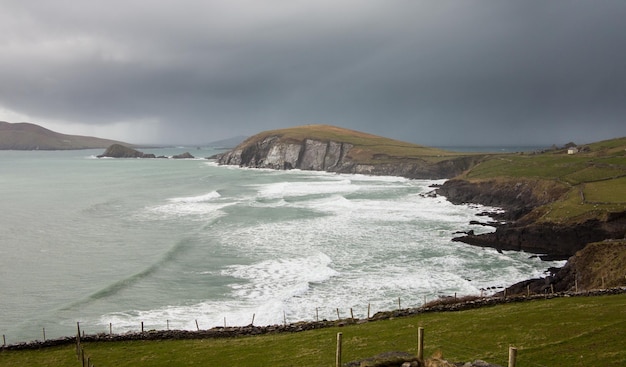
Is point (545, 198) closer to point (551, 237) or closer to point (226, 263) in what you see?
point (551, 237)

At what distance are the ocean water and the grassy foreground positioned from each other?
20.9 feet

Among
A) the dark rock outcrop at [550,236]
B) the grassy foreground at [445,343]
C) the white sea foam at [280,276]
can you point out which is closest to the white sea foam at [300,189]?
the dark rock outcrop at [550,236]

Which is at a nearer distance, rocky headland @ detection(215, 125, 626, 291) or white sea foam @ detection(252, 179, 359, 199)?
rocky headland @ detection(215, 125, 626, 291)

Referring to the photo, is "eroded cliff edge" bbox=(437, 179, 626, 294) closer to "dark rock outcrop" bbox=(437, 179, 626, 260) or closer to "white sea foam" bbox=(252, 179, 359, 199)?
"dark rock outcrop" bbox=(437, 179, 626, 260)

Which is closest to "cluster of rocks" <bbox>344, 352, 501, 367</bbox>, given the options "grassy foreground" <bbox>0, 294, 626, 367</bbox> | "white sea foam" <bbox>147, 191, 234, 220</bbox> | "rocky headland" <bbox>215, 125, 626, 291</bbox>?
"grassy foreground" <bbox>0, 294, 626, 367</bbox>

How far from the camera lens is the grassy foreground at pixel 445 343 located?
1727 centimetres

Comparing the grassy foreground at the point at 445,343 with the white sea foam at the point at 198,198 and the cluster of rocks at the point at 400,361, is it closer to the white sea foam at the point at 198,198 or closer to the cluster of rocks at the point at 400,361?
the cluster of rocks at the point at 400,361

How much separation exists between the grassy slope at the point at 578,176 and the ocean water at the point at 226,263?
11494mm

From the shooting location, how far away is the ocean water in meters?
33.8

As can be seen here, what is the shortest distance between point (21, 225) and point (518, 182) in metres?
87.7

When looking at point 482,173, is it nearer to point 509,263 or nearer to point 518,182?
point 518,182

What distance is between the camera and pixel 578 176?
7781 centimetres

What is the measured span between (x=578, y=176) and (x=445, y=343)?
71.9 meters

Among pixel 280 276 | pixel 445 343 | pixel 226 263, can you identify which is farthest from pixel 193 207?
pixel 445 343
